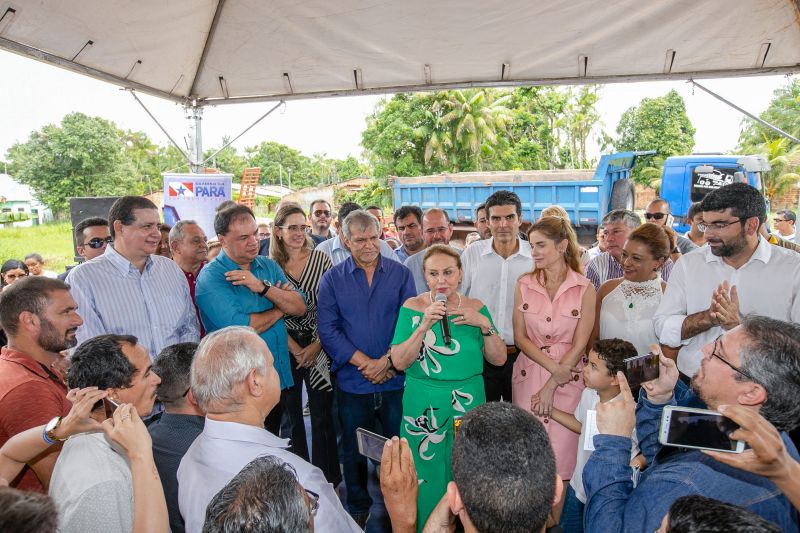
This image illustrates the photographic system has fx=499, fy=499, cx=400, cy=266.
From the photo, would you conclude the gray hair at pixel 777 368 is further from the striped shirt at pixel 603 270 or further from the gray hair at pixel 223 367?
the striped shirt at pixel 603 270

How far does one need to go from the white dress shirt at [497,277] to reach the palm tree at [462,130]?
19.9 meters

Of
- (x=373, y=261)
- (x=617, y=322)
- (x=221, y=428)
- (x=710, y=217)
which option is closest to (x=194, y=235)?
(x=373, y=261)

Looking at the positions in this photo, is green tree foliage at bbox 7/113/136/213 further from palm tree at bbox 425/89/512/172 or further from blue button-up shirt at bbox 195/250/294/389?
blue button-up shirt at bbox 195/250/294/389

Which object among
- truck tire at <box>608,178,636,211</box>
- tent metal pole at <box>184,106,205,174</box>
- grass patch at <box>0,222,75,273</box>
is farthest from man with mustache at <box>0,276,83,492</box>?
grass patch at <box>0,222,75,273</box>

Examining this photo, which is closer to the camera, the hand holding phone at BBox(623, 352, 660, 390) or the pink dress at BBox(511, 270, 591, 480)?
the hand holding phone at BBox(623, 352, 660, 390)

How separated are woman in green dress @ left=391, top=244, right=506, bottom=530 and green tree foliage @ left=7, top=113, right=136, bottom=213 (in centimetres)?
2819

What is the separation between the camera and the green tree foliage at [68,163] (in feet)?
83.6

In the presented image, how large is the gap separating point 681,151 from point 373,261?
3264 centimetres

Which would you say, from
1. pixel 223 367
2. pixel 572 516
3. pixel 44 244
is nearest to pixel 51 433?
pixel 223 367

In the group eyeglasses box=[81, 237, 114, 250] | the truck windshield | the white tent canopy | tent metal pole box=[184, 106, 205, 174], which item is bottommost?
eyeglasses box=[81, 237, 114, 250]

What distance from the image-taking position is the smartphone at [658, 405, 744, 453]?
1316mm

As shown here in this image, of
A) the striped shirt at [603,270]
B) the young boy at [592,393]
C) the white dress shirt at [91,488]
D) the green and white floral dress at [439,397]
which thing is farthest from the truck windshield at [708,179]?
the white dress shirt at [91,488]

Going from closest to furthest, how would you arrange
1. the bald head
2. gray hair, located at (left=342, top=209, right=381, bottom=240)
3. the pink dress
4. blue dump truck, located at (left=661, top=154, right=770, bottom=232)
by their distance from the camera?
1. the pink dress
2. gray hair, located at (left=342, top=209, right=381, bottom=240)
3. the bald head
4. blue dump truck, located at (left=661, top=154, right=770, bottom=232)

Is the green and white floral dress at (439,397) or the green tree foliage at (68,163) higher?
the green tree foliage at (68,163)
